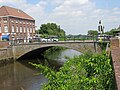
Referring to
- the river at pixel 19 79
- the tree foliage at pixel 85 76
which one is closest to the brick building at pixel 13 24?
the river at pixel 19 79

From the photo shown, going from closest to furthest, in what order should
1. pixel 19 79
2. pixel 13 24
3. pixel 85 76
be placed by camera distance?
pixel 85 76
pixel 19 79
pixel 13 24

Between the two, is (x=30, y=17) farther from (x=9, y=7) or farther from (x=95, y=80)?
(x=95, y=80)

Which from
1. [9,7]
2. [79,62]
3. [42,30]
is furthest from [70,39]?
[42,30]

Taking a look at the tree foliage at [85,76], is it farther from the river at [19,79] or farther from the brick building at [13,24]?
the brick building at [13,24]

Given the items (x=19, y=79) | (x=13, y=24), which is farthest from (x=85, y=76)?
(x=13, y=24)

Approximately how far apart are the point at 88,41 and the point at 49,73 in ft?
76.3

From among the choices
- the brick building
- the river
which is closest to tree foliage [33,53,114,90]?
the river

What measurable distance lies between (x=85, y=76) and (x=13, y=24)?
52.8 metres

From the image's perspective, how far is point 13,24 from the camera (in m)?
59.1

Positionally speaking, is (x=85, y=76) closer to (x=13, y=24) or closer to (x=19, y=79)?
(x=19, y=79)

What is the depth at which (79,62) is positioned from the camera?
8758 mm

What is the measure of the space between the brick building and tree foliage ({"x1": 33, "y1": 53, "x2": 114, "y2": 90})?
49.0 m

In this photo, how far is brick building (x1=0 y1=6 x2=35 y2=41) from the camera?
5762cm

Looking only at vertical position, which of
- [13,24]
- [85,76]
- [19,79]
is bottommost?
[19,79]
